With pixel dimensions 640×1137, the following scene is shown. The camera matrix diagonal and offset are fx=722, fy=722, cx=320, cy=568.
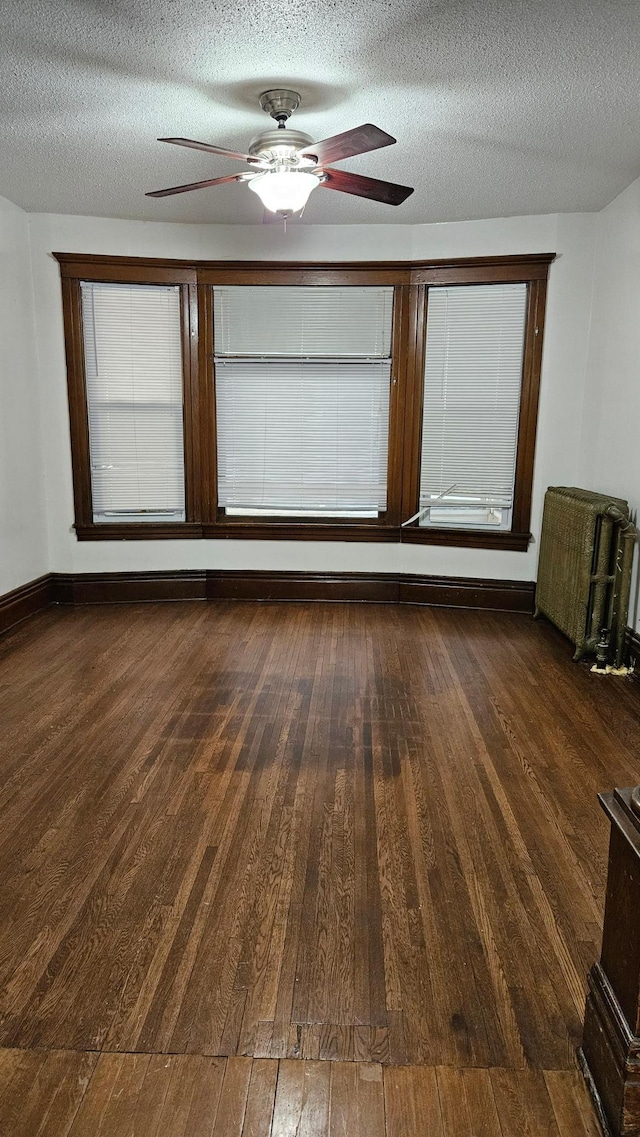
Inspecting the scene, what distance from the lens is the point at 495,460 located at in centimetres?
537

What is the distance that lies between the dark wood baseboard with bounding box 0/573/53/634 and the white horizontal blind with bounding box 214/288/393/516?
4.91 ft

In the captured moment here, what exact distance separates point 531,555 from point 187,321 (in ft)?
10.2

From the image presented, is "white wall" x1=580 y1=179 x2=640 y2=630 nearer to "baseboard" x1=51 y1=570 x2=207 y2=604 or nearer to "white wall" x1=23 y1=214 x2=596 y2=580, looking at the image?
"white wall" x1=23 y1=214 x2=596 y2=580

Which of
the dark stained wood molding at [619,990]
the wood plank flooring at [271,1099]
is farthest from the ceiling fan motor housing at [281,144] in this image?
the wood plank flooring at [271,1099]

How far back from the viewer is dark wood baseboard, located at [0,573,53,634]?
486cm

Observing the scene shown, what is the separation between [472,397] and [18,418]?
3245mm

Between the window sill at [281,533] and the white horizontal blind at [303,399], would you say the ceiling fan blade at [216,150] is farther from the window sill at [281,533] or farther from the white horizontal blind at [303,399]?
the window sill at [281,533]

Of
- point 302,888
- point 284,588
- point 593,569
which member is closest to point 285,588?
point 284,588

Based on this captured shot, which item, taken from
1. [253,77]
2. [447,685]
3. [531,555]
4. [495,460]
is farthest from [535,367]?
[253,77]

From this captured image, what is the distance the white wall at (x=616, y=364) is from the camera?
425 cm

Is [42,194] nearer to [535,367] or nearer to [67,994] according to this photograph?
[535,367]

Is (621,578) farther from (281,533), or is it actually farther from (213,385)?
(213,385)

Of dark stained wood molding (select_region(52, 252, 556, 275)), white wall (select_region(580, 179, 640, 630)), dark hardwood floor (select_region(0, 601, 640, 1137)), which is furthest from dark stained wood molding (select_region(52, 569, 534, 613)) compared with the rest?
dark stained wood molding (select_region(52, 252, 556, 275))

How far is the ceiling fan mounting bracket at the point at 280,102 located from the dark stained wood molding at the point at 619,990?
10.3 feet
